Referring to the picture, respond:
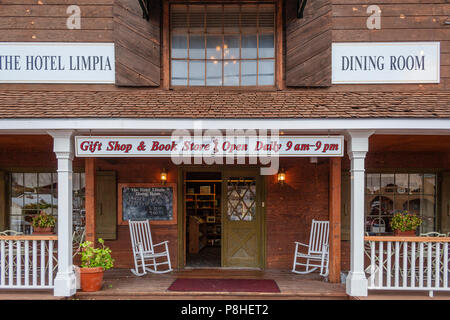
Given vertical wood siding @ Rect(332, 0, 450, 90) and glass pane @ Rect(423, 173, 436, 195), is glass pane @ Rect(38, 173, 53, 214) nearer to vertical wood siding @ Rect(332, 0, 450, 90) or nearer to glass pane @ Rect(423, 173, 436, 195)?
vertical wood siding @ Rect(332, 0, 450, 90)

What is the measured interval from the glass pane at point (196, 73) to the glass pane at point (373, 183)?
3.95m

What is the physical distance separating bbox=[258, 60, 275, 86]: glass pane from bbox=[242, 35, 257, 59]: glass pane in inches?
9.5

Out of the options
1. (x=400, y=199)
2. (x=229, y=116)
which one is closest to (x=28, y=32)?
(x=229, y=116)

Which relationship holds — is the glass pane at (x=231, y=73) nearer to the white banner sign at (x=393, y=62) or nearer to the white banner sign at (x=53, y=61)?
the white banner sign at (x=393, y=62)

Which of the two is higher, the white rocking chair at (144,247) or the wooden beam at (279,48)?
the wooden beam at (279,48)

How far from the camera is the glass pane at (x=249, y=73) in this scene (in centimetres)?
630

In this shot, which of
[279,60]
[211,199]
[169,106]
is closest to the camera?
[169,106]

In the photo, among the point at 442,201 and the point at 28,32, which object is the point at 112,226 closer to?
the point at 28,32

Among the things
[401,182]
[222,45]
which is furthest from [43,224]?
[401,182]

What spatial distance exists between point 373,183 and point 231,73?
3741 mm

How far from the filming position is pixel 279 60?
20.3 ft

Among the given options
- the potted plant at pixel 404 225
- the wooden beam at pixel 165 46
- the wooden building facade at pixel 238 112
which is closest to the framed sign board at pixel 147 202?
the wooden building facade at pixel 238 112

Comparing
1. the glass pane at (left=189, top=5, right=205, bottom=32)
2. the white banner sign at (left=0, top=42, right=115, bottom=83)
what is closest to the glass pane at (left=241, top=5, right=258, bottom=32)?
the glass pane at (left=189, top=5, right=205, bottom=32)
